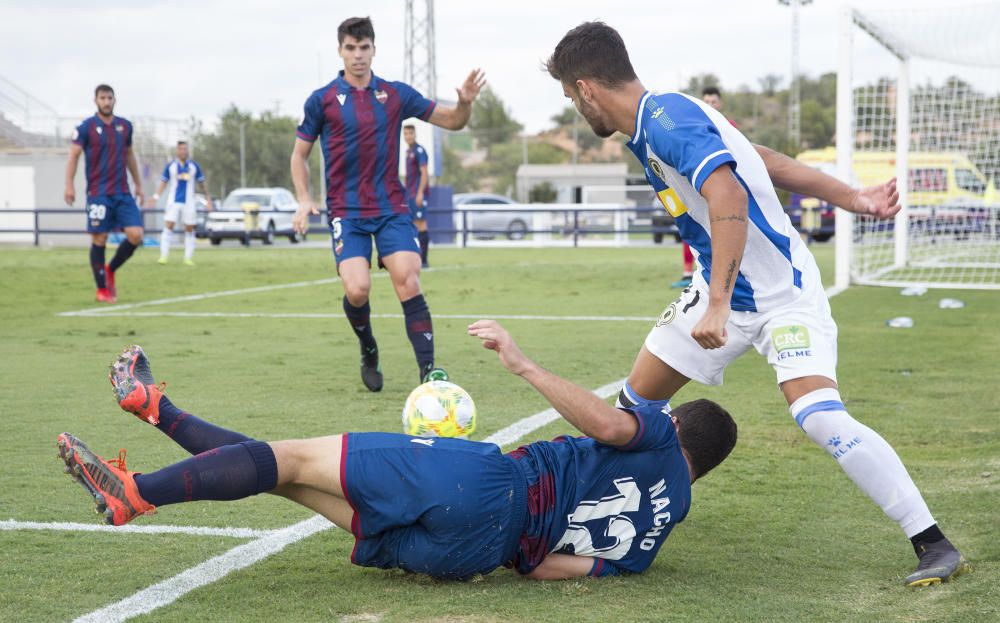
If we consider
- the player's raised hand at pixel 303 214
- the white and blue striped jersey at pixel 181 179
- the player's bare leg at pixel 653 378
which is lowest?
the player's bare leg at pixel 653 378

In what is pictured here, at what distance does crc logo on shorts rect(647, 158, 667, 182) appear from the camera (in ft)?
12.4

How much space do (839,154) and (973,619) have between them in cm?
1250

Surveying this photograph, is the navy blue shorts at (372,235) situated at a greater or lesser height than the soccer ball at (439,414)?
greater

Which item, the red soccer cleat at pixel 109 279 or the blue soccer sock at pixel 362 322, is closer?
the blue soccer sock at pixel 362 322

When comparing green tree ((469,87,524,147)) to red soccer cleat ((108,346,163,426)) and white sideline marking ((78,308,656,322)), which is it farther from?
red soccer cleat ((108,346,163,426))

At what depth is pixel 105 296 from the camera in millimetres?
13453

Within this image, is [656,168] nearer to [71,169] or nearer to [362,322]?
[362,322]

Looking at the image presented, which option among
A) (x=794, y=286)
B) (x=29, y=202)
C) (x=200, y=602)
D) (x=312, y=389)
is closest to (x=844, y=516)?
(x=794, y=286)

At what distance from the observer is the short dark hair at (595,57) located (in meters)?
3.69

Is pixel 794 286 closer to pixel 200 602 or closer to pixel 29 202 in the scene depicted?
pixel 200 602

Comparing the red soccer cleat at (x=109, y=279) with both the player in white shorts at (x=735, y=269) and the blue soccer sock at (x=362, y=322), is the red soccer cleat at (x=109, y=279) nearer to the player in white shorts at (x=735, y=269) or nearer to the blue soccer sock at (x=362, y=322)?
the blue soccer sock at (x=362, y=322)

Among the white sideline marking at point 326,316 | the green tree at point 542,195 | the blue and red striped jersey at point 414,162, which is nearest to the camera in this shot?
the white sideline marking at point 326,316

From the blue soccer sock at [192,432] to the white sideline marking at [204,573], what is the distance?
0.35m

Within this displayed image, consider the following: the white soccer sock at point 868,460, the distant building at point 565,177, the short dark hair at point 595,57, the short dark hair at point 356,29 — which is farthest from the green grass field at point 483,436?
the distant building at point 565,177
